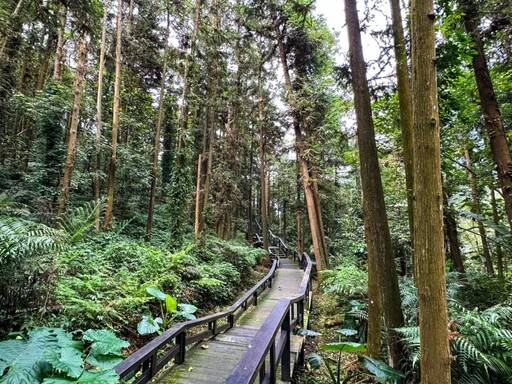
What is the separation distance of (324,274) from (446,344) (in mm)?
8408

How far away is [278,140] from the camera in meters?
15.5

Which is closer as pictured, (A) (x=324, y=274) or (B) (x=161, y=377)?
(B) (x=161, y=377)

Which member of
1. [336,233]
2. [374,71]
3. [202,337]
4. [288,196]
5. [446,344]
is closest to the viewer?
[446,344]

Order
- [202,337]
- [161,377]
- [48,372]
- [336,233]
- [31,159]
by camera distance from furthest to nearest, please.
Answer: [336,233]
[31,159]
[202,337]
[161,377]
[48,372]

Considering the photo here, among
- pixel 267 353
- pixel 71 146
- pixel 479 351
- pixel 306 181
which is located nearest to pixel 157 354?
pixel 267 353

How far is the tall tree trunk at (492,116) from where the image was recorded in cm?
459

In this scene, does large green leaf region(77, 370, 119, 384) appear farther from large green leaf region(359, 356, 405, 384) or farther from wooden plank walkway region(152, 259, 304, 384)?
large green leaf region(359, 356, 405, 384)

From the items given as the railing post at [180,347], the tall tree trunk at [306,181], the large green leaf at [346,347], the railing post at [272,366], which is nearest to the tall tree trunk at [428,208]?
the large green leaf at [346,347]

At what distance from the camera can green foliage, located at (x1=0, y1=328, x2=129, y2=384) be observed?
6.62 feet

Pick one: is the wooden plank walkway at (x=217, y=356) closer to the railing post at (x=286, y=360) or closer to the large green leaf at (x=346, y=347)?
the railing post at (x=286, y=360)

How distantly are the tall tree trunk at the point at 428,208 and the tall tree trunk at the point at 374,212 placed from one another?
6.67 feet

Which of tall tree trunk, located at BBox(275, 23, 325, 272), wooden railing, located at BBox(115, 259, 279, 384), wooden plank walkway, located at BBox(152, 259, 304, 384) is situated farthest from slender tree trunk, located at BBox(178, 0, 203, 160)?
wooden railing, located at BBox(115, 259, 279, 384)

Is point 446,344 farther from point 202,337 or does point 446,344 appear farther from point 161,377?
point 202,337

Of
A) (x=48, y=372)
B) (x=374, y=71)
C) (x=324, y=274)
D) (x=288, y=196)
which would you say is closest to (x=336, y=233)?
(x=288, y=196)
